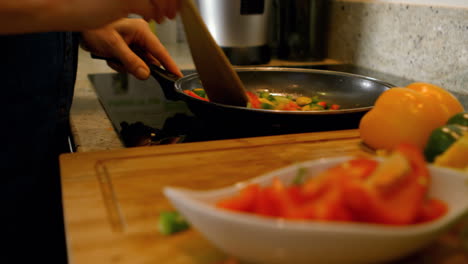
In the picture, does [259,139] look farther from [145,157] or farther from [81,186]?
[81,186]

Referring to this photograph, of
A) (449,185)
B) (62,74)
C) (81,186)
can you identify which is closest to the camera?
(449,185)

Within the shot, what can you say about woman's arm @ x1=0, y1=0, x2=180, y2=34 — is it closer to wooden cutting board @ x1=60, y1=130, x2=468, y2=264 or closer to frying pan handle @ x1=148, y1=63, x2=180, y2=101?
wooden cutting board @ x1=60, y1=130, x2=468, y2=264

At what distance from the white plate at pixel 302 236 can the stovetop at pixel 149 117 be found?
42cm

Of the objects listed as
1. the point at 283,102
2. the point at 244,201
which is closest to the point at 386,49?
the point at 283,102

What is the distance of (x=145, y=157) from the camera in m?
0.72

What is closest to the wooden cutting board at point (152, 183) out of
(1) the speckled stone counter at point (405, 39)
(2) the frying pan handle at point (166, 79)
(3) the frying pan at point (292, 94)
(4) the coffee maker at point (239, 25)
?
(3) the frying pan at point (292, 94)

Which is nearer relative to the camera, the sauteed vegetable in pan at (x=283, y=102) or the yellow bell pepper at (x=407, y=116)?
the yellow bell pepper at (x=407, y=116)

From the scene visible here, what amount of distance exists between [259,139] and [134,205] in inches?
11.2

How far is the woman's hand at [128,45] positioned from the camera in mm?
1013

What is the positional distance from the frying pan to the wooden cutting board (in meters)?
0.03

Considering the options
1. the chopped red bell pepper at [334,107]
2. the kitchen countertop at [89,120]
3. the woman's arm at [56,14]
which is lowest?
the kitchen countertop at [89,120]

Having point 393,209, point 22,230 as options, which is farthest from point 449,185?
point 22,230

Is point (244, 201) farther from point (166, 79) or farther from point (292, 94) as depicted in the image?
point (292, 94)

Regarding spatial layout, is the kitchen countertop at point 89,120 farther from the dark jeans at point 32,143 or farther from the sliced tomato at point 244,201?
the sliced tomato at point 244,201
